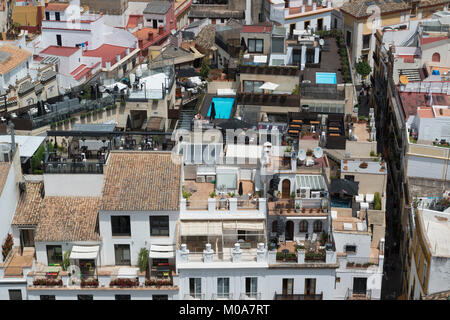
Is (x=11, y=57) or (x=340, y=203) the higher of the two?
(x=11, y=57)

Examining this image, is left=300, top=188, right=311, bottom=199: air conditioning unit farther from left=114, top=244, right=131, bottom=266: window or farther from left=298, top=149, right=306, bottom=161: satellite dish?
left=114, top=244, right=131, bottom=266: window

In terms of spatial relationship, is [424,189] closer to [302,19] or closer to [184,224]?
[184,224]

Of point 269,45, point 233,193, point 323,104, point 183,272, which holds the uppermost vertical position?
point 269,45

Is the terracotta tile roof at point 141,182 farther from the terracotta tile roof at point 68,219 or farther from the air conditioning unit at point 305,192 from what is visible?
the air conditioning unit at point 305,192

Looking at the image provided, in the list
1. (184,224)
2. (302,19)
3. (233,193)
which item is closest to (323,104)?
(233,193)

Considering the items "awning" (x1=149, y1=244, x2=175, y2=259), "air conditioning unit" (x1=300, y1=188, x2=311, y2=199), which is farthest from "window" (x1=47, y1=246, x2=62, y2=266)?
"air conditioning unit" (x1=300, y1=188, x2=311, y2=199)

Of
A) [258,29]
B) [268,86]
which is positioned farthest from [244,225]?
[258,29]

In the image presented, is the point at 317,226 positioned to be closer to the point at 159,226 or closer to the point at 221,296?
the point at 221,296
